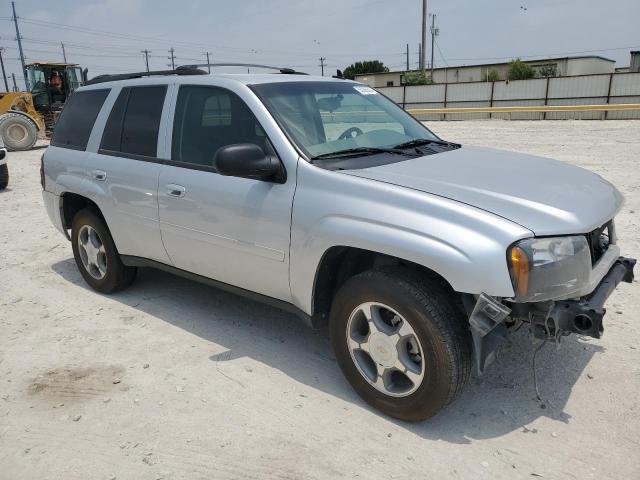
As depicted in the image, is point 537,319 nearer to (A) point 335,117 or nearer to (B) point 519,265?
(B) point 519,265

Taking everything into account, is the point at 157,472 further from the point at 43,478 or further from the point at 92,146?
the point at 92,146

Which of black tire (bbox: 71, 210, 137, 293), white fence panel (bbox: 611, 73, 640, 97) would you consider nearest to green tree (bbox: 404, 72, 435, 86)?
white fence panel (bbox: 611, 73, 640, 97)

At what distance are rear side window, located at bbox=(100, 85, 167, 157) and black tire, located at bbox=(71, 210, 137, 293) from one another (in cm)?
67

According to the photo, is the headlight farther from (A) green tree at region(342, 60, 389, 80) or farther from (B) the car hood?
(A) green tree at region(342, 60, 389, 80)

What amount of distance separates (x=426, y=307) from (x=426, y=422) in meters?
0.74

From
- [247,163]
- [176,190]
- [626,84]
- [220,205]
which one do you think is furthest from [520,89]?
[247,163]

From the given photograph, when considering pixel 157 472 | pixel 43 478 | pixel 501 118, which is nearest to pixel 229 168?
pixel 157 472

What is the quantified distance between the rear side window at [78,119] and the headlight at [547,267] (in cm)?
382

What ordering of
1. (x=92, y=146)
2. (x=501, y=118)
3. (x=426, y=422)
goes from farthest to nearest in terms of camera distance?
1. (x=501, y=118)
2. (x=92, y=146)
3. (x=426, y=422)

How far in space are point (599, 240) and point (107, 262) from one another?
12.8ft

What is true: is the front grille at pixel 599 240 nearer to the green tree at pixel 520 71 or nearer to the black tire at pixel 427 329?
the black tire at pixel 427 329

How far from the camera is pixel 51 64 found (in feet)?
67.7

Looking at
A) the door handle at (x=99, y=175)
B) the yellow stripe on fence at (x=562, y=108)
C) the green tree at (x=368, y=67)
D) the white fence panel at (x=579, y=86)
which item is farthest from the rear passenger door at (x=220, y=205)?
the green tree at (x=368, y=67)

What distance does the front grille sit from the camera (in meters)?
2.97
